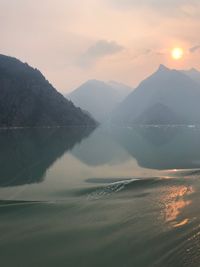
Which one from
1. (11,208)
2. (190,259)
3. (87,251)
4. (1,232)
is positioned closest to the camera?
(190,259)

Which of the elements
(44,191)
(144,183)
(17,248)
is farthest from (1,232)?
(144,183)

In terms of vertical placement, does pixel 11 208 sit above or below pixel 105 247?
above

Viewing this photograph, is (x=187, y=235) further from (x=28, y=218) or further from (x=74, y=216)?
(x=28, y=218)

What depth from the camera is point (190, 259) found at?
22109 mm

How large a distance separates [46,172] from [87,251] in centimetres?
3763

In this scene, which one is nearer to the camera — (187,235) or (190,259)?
(190,259)

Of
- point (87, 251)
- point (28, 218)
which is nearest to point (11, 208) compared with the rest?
point (28, 218)

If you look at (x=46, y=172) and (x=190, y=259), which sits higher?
(x=46, y=172)

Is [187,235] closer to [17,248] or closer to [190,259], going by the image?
[190,259]

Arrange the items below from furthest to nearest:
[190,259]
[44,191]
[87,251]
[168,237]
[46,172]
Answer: [46,172], [44,191], [168,237], [87,251], [190,259]

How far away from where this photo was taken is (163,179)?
49.7m

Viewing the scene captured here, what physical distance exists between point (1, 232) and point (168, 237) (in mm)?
13204

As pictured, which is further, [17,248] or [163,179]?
[163,179]

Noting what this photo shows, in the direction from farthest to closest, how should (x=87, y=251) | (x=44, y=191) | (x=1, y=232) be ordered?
1. (x=44, y=191)
2. (x=1, y=232)
3. (x=87, y=251)
